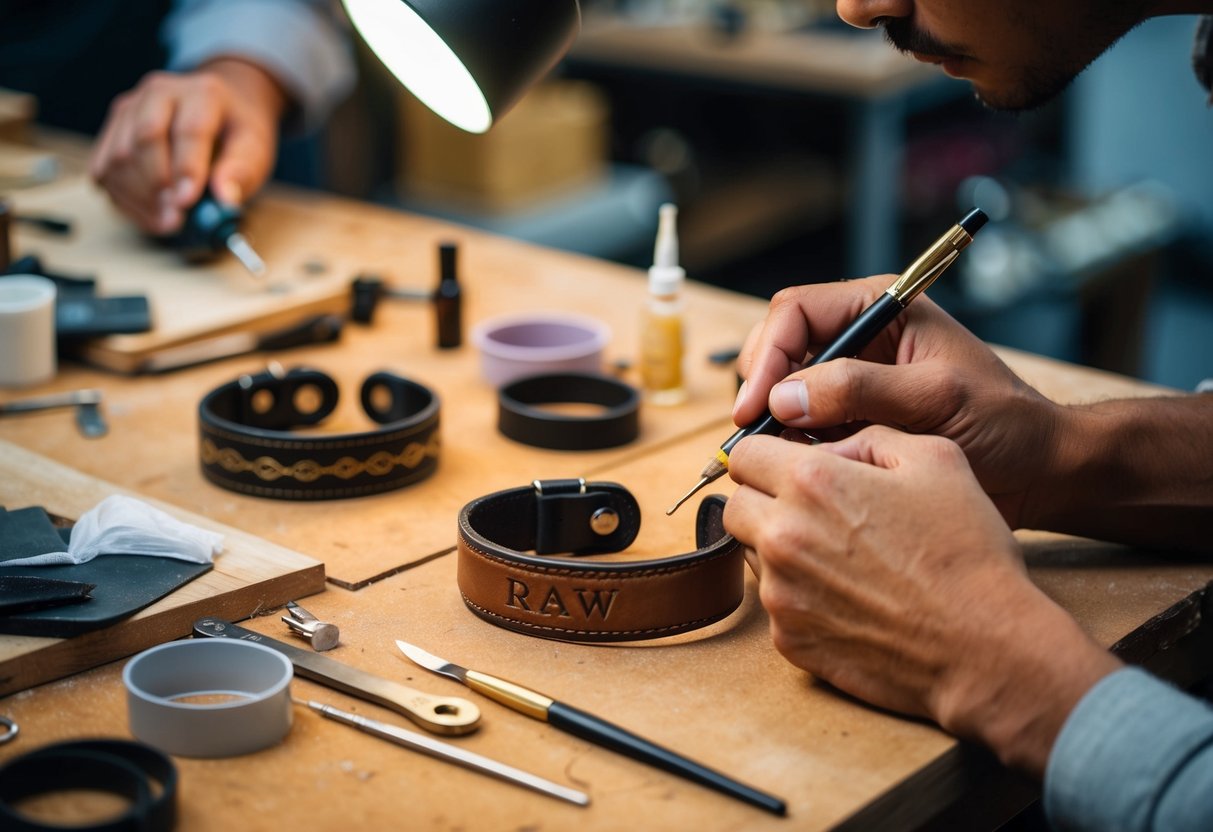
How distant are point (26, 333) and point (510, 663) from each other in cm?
89

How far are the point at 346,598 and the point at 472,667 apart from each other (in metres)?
0.17

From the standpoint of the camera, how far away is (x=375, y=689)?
980mm

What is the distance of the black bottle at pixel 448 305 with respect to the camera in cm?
177

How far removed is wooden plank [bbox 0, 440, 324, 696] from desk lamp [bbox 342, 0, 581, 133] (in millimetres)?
465

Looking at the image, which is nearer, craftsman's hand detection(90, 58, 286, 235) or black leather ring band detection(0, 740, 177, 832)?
black leather ring band detection(0, 740, 177, 832)

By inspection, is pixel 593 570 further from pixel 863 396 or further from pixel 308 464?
pixel 308 464

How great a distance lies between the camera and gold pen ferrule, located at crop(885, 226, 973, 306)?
117 centimetres

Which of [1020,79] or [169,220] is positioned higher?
[1020,79]

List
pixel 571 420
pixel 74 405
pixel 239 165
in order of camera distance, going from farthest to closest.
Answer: pixel 239 165
pixel 74 405
pixel 571 420

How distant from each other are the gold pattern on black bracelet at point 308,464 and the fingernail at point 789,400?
1.36 feet

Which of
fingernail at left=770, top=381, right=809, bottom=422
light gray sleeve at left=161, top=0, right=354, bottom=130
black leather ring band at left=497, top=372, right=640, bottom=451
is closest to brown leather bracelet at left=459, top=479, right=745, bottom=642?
fingernail at left=770, top=381, right=809, bottom=422

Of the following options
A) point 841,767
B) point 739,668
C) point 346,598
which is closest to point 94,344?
point 346,598

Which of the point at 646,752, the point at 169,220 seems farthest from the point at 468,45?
the point at 169,220

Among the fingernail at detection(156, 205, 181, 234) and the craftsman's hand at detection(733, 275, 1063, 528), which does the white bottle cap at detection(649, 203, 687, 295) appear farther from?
the fingernail at detection(156, 205, 181, 234)
